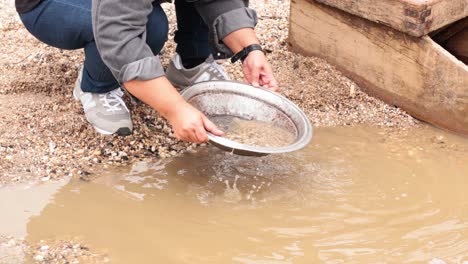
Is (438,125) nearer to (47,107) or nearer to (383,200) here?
(383,200)

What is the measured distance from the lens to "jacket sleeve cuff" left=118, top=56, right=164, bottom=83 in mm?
2346

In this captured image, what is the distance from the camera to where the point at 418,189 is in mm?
2742

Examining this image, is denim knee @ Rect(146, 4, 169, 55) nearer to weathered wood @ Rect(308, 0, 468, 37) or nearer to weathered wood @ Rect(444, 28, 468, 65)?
weathered wood @ Rect(308, 0, 468, 37)

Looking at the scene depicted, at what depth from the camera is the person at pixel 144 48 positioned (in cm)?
236

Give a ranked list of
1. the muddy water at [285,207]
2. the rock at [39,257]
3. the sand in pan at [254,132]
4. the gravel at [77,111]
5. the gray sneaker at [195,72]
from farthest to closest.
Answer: the gray sneaker at [195,72] → the gravel at [77,111] → the sand in pan at [254,132] → the muddy water at [285,207] → the rock at [39,257]

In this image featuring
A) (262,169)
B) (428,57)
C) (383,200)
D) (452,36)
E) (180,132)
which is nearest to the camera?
(180,132)

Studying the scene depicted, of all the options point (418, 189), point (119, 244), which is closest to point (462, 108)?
point (418, 189)

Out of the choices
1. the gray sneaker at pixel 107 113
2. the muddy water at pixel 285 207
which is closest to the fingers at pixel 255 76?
the muddy water at pixel 285 207

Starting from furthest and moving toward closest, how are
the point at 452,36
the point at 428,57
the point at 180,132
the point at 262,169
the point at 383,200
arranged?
the point at 452,36 < the point at 428,57 < the point at 262,169 < the point at 383,200 < the point at 180,132

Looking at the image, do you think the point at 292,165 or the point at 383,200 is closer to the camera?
the point at 383,200

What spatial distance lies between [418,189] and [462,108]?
51 cm

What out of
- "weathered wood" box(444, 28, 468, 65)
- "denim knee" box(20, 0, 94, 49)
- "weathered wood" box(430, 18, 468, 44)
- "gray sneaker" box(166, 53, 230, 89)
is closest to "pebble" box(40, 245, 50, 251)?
"denim knee" box(20, 0, 94, 49)

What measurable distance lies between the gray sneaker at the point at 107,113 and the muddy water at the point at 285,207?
0.72 ft

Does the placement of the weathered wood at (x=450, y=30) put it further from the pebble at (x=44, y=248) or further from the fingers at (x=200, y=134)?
the pebble at (x=44, y=248)
